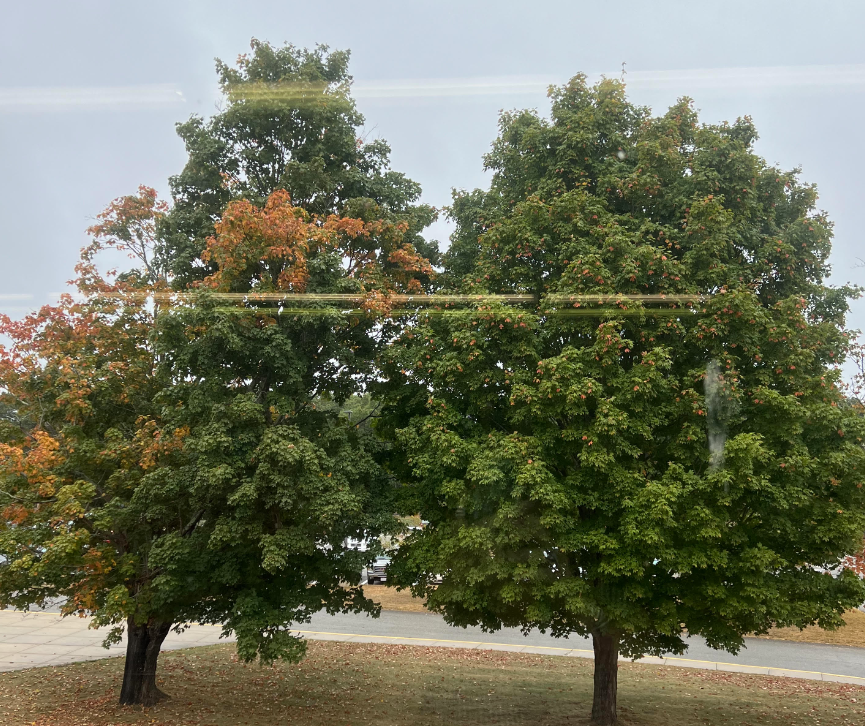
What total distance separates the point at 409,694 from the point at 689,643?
→ 9261 mm

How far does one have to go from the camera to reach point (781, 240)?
820cm

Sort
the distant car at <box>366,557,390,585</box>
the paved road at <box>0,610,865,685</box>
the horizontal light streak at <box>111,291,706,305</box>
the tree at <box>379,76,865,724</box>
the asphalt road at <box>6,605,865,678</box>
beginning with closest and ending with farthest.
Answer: the tree at <box>379,76,865,724</box> < the horizontal light streak at <box>111,291,706,305</box> < the distant car at <box>366,557,390,585</box> < the paved road at <box>0,610,865,685</box> < the asphalt road at <box>6,605,865,678</box>

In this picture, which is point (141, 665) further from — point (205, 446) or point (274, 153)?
point (274, 153)

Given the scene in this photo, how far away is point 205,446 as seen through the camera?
22.5ft

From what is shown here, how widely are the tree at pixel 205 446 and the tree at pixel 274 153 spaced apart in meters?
0.76

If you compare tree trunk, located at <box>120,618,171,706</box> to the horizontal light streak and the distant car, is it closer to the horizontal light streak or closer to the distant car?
the distant car

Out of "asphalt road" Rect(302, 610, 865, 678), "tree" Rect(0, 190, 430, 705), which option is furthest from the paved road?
"tree" Rect(0, 190, 430, 705)

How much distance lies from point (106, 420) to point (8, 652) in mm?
8351

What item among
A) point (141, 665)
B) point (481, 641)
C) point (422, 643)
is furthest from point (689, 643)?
point (141, 665)

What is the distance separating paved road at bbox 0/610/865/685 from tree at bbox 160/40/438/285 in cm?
885

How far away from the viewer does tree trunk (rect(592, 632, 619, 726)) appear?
879cm

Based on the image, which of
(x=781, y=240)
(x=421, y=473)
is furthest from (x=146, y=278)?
(x=781, y=240)

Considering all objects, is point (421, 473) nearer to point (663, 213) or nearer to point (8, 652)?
point (663, 213)

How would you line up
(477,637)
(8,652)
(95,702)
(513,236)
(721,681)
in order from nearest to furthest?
(513,236)
(95,702)
(721,681)
(8,652)
(477,637)
